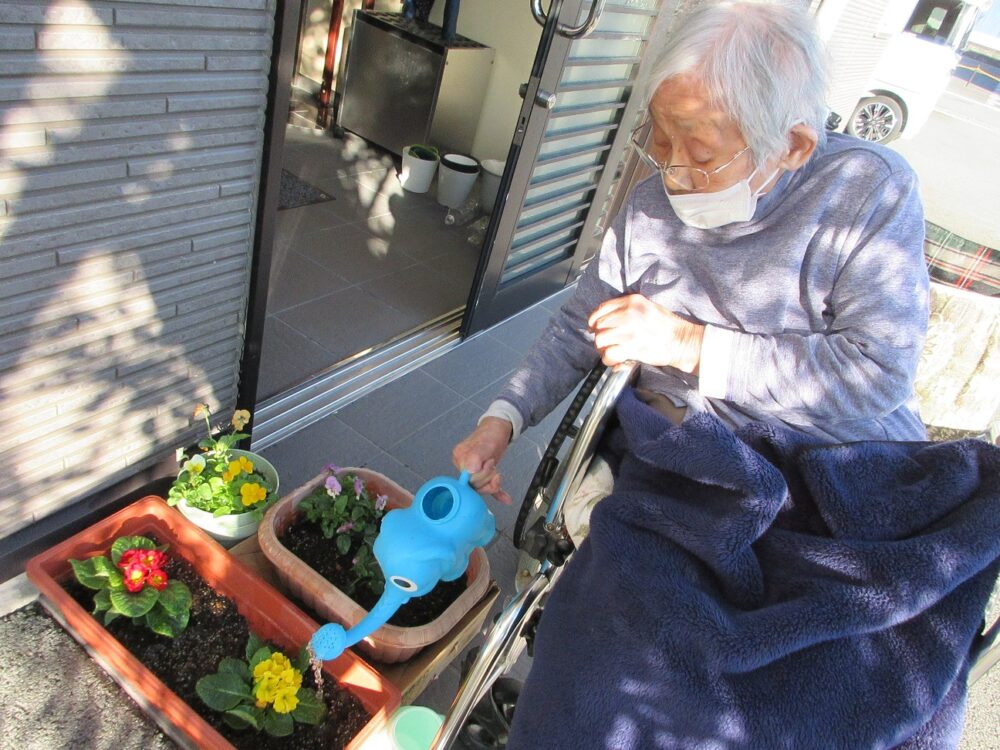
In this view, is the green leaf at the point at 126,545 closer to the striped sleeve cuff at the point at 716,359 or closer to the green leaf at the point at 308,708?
the green leaf at the point at 308,708

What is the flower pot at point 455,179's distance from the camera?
422 centimetres

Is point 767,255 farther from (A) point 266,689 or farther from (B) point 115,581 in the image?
(B) point 115,581

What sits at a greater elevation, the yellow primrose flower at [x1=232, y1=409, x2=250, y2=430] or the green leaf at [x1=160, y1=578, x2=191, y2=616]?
the yellow primrose flower at [x1=232, y1=409, x2=250, y2=430]

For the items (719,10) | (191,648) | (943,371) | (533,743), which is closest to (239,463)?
(191,648)

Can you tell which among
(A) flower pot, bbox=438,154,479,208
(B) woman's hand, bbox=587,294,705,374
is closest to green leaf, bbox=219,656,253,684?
(B) woman's hand, bbox=587,294,705,374

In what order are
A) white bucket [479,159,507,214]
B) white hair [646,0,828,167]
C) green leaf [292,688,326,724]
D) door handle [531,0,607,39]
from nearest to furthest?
white hair [646,0,828,167] < green leaf [292,688,326,724] < door handle [531,0,607,39] < white bucket [479,159,507,214]

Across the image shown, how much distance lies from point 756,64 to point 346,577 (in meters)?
1.34

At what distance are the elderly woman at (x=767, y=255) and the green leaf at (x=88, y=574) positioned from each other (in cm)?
88

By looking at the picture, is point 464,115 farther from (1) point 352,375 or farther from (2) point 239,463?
(2) point 239,463

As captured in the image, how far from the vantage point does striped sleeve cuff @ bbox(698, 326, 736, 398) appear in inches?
45.7

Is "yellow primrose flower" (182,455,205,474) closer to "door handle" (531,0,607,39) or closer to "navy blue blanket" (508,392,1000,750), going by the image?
"navy blue blanket" (508,392,1000,750)

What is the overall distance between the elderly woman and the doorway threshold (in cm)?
125

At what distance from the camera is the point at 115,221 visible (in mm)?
1490

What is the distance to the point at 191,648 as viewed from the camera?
157 centimetres
